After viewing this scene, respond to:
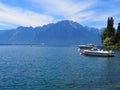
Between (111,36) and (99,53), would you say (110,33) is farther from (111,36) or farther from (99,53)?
(99,53)

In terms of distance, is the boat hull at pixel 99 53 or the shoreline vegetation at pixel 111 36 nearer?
the boat hull at pixel 99 53

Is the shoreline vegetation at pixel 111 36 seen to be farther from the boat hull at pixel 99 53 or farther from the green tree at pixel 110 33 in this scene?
the boat hull at pixel 99 53

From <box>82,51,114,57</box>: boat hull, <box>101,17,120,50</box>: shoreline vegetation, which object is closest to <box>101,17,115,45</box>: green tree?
<box>101,17,120,50</box>: shoreline vegetation

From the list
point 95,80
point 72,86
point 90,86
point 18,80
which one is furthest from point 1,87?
point 95,80

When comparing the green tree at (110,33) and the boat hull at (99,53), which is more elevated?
the green tree at (110,33)

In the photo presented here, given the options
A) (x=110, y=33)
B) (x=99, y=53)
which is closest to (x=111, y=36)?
(x=110, y=33)

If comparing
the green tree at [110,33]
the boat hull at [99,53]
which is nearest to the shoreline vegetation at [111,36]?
the green tree at [110,33]

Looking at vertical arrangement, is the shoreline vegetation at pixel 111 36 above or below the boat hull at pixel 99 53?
above

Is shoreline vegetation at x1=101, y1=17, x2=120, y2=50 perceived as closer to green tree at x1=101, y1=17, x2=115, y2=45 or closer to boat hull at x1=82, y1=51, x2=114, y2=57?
green tree at x1=101, y1=17, x2=115, y2=45

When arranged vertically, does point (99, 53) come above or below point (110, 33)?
below

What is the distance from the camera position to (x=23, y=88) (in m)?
42.3

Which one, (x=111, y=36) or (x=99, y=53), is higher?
(x=111, y=36)

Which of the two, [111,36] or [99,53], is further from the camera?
[111,36]

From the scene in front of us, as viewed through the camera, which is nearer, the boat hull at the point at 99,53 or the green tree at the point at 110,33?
the boat hull at the point at 99,53
